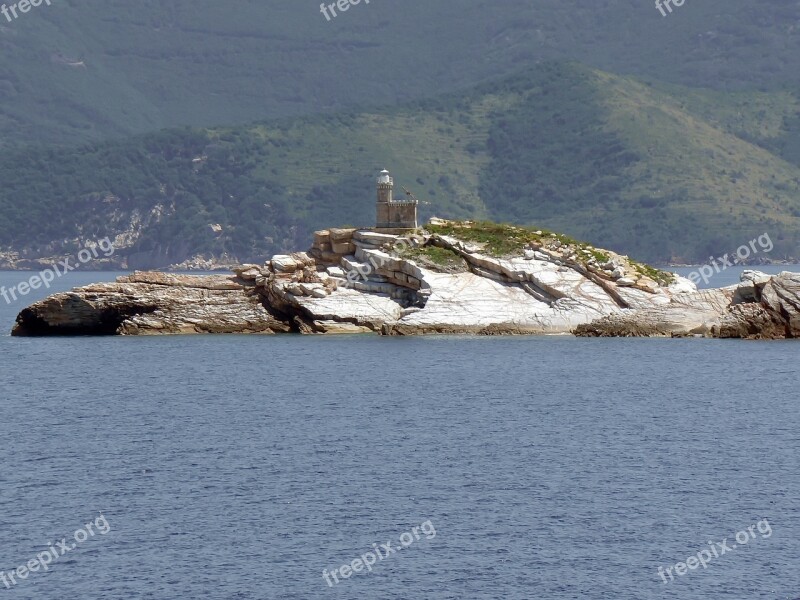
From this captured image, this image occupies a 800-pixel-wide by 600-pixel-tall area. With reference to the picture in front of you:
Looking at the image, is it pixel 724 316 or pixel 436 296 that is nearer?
pixel 724 316

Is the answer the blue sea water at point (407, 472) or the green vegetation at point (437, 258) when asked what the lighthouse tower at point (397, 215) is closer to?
the green vegetation at point (437, 258)

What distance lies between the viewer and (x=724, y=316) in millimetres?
91688

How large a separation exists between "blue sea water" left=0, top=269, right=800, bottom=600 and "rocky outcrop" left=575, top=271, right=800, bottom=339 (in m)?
3.82

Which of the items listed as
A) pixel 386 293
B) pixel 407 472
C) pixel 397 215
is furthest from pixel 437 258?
pixel 407 472

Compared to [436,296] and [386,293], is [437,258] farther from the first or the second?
[386,293]

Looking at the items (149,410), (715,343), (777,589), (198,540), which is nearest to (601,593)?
(777,589)

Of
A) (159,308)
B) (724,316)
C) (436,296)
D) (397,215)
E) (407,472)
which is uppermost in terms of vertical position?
(397,215)

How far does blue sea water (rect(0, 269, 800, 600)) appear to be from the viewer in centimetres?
4225

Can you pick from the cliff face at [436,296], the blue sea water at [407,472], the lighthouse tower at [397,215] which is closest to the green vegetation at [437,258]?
the cliff face at [436,296]

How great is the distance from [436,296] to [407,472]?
1515 inches

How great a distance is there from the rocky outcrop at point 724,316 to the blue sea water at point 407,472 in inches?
150

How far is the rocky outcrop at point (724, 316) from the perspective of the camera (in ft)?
295

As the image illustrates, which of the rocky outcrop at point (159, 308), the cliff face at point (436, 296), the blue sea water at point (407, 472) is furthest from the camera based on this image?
the rocky outcrop at point (159, 308)

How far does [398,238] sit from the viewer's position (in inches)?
3789
